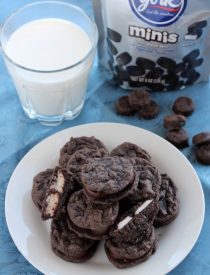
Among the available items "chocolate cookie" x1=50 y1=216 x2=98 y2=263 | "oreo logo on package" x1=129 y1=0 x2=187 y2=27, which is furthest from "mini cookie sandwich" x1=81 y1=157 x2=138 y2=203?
"oreo logo on package" x1=129 y1=0 x2=187 y2=27

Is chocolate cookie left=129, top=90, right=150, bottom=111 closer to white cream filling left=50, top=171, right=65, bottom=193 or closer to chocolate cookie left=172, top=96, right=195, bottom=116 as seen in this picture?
chocolate cookie left=172, top=96, right=195, bottom=116

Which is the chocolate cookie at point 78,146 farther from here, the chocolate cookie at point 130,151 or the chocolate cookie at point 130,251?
the chocolate cookie at point 130,251

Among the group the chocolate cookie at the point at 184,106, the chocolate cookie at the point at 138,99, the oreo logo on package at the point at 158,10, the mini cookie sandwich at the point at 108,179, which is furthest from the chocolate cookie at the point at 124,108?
the mini cookie sandwich at the point at 108,179

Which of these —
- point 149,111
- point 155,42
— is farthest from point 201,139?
point 155,42

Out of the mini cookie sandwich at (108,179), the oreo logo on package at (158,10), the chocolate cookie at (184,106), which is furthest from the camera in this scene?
the chocolate cookie at (184,106)

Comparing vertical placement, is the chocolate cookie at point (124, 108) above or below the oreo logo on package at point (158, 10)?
below

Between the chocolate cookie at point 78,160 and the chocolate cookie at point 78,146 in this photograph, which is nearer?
the chocolate cookie at point 78,160

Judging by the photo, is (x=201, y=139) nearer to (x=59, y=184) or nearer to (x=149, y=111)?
(x=149, y=111)

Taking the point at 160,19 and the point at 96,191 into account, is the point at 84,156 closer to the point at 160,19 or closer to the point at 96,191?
the point at 96,191
